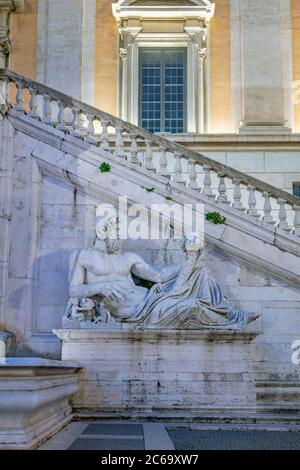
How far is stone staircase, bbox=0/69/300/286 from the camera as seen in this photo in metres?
10.7

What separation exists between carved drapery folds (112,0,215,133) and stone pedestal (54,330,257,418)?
911cm

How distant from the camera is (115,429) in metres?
8.27

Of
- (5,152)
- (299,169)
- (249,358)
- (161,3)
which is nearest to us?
(249,358)

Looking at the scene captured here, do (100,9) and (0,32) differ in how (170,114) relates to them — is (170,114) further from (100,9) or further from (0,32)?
(0,32)

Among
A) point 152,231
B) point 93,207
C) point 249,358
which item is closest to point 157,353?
point 249,358

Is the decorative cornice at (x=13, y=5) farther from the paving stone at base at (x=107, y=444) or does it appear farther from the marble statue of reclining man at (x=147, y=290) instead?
the paving stone at base at (x=107, y=444)

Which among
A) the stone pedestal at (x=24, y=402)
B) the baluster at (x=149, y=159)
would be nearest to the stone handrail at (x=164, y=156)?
the baluster at (x=149, y=159)

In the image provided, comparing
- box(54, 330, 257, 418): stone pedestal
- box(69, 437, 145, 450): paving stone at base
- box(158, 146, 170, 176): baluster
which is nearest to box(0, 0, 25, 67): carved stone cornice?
box(158, 146, 170, 176): baluster

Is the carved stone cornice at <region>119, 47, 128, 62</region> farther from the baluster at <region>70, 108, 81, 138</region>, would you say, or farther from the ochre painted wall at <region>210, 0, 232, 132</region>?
the baluster at <region>70, 108, 81, 138</region>

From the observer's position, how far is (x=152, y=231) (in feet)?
36.3

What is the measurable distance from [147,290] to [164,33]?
394 inches

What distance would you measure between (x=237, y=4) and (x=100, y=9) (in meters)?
3.81

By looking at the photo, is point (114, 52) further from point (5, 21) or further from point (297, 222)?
point (297, 222)

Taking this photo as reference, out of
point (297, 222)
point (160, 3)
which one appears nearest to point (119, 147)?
point (297, 222)
